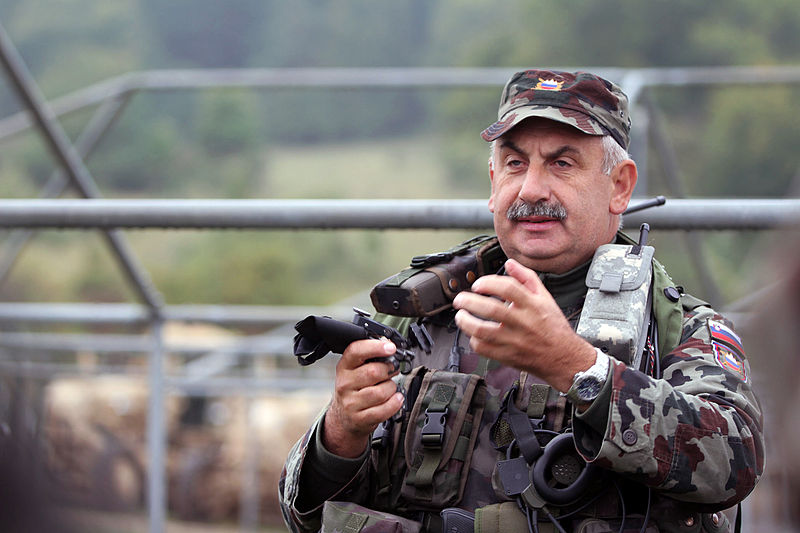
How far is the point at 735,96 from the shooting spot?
82.3 ft

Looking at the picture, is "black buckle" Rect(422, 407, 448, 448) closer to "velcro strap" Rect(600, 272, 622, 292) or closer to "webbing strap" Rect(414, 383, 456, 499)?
"webbing strap" Rect(414, 383, 456, 499)

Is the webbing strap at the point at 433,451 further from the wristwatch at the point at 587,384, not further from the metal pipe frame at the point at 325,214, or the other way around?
the metal pipe frame at the point at 325,214

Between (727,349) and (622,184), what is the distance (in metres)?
0.44

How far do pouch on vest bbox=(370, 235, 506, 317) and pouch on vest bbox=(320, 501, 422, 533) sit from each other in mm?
407

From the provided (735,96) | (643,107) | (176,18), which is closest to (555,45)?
(735,96)

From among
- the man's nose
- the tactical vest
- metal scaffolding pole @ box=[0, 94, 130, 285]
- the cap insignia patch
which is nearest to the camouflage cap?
the cap insignia patch

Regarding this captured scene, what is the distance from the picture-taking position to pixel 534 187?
2135 mm

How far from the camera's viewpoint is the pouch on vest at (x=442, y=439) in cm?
205

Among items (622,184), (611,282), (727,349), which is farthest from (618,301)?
(622,184)

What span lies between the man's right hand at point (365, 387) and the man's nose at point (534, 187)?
44cm

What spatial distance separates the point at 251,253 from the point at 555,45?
1058 cm

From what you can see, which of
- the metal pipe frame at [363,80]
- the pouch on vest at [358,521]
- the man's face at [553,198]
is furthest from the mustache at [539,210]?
the metal pipe frame at [363,80]

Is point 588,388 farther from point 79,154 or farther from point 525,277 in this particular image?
point 79,154

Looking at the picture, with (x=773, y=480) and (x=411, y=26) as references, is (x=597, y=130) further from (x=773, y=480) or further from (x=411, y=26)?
(x=411, y=26)
